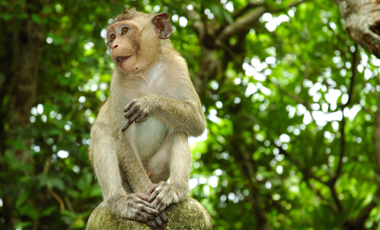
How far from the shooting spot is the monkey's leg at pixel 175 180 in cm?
346

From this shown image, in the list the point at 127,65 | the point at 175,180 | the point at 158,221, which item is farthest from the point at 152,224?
the point at 127,65

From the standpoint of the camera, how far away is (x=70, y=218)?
5.31m

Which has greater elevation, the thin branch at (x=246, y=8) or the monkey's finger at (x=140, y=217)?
the monkey's finger at (x=140, y=217)

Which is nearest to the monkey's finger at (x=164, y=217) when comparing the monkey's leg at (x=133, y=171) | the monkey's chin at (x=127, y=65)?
the monkey's leg at (x=133, y=171)

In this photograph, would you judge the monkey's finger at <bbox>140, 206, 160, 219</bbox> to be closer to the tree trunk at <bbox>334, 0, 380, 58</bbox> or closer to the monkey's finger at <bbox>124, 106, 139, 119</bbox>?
the monkey's finger at <bbox>124, 106, 139, 119</bbox>

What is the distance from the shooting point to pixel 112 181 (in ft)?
12.5

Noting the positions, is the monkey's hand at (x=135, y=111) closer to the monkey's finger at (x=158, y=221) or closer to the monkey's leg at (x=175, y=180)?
the monkey's leg at (x=175, y=180)

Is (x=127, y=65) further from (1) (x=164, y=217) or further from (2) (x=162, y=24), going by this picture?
(1) (x=164, y=217)

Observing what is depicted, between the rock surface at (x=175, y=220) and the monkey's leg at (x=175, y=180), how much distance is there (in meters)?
0.08

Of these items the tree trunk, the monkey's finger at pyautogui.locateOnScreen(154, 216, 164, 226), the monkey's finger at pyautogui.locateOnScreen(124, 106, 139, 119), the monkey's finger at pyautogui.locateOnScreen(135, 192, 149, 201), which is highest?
the tree trunk

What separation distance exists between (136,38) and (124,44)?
0.22 metres

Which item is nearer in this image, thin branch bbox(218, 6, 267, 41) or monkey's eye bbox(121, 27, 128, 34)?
monkey's eye bbox(121, 27, 128, 34)

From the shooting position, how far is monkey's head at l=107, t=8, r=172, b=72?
4.06 metres

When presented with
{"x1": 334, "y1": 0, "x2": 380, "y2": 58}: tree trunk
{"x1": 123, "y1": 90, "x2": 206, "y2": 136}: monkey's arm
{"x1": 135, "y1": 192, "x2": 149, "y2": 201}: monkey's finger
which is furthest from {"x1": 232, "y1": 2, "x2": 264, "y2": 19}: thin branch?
{"x1": 135, "y1": 192, "x2": 149, "y2": 201}: monkey's finger
